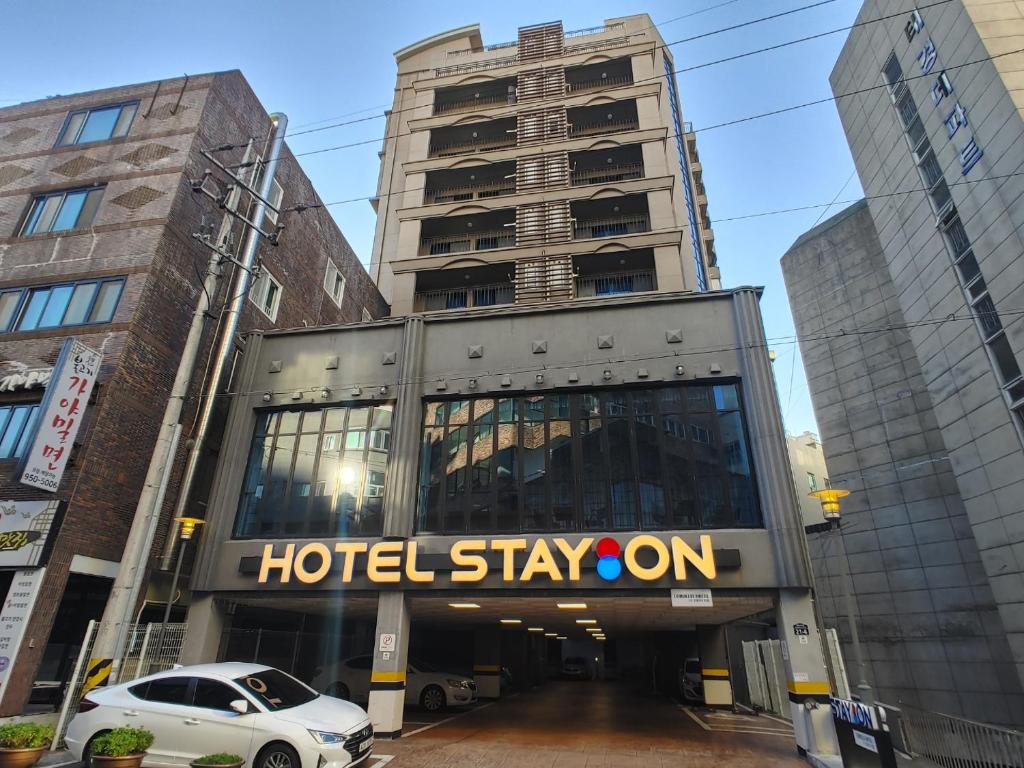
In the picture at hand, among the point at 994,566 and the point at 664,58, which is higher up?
the point at 664,58

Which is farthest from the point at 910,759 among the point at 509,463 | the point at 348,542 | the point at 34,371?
the point at 34,371

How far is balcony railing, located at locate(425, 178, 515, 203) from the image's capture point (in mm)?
29102

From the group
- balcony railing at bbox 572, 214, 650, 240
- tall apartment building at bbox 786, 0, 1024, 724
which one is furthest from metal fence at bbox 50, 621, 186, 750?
tall apartment building at bbox 786, 0, 1024, 724

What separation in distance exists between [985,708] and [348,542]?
2821cm

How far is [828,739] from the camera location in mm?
11312

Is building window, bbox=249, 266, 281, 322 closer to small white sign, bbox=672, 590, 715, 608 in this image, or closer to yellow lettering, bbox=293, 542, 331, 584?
yellow lettering, bbox=293, 542, 331, 584

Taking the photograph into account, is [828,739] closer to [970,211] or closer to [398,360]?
Result: [398,360]

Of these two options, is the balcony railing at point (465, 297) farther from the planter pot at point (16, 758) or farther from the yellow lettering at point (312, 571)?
the planter pot at point (16, 758)

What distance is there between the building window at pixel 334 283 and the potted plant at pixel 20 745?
19750 millimetres

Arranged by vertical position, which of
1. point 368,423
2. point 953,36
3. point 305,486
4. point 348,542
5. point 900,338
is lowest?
point 348,542

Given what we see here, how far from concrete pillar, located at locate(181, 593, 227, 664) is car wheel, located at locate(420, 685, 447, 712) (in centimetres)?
652

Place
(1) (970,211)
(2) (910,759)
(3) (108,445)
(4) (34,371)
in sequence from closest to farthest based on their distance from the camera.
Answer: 1. (2) (910,759)
2. (3) (108,445)
3. (4) (34,371)
4. (1) (970,211)

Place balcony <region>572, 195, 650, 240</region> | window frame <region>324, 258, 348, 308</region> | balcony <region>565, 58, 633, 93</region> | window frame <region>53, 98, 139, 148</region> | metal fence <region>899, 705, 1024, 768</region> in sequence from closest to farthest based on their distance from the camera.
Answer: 1. metal fence <region>899, 705, 1024, 768</region>
2. window frame <region>53, 98, 139, 148</region>
3. window frame <region>324, 258, 348, 308</region>
4. balcony <region>572, 195, 650, 240</region>
5. balcony <region>565, 58, 633, 93</region>

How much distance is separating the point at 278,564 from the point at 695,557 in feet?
35.6
